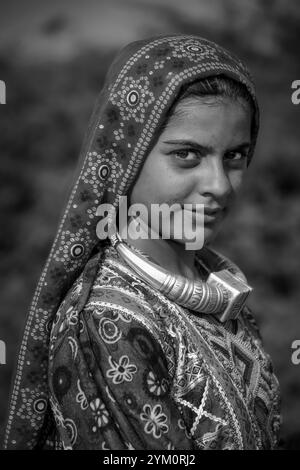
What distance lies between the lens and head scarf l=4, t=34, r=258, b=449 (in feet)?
5.56

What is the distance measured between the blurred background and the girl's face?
325cm

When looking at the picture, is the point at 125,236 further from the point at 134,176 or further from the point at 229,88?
the point at 229,88

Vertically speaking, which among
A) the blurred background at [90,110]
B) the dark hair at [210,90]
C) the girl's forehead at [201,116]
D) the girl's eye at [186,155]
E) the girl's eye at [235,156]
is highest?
the dark hair at [210,90]

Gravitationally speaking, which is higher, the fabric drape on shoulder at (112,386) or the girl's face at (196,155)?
the girl's face at (196,155)

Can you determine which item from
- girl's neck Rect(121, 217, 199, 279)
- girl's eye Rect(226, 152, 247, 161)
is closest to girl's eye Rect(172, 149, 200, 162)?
girl's eye Rect(226, 152, 247, 161)

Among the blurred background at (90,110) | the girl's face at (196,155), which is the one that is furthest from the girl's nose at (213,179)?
the blurred background at (90,110)

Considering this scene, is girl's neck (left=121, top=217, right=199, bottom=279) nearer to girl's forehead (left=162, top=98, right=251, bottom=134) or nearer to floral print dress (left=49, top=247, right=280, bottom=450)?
floral print dress (left=49, top=247, right=280, bottom=450)

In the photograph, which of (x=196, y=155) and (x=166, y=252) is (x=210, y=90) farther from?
(x=166, y=252)

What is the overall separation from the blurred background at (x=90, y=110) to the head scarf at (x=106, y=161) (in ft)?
9.97

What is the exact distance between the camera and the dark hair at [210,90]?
1688 mm

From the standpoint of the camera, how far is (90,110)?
5.72 meters

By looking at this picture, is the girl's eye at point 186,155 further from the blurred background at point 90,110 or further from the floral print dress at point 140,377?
the blurred background at point 90,110

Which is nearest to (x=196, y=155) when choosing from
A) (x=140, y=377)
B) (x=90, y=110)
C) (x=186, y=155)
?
(x=186, y=155)

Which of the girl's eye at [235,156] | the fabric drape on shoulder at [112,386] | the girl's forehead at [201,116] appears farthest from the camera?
the girl's eye at [235,156]
